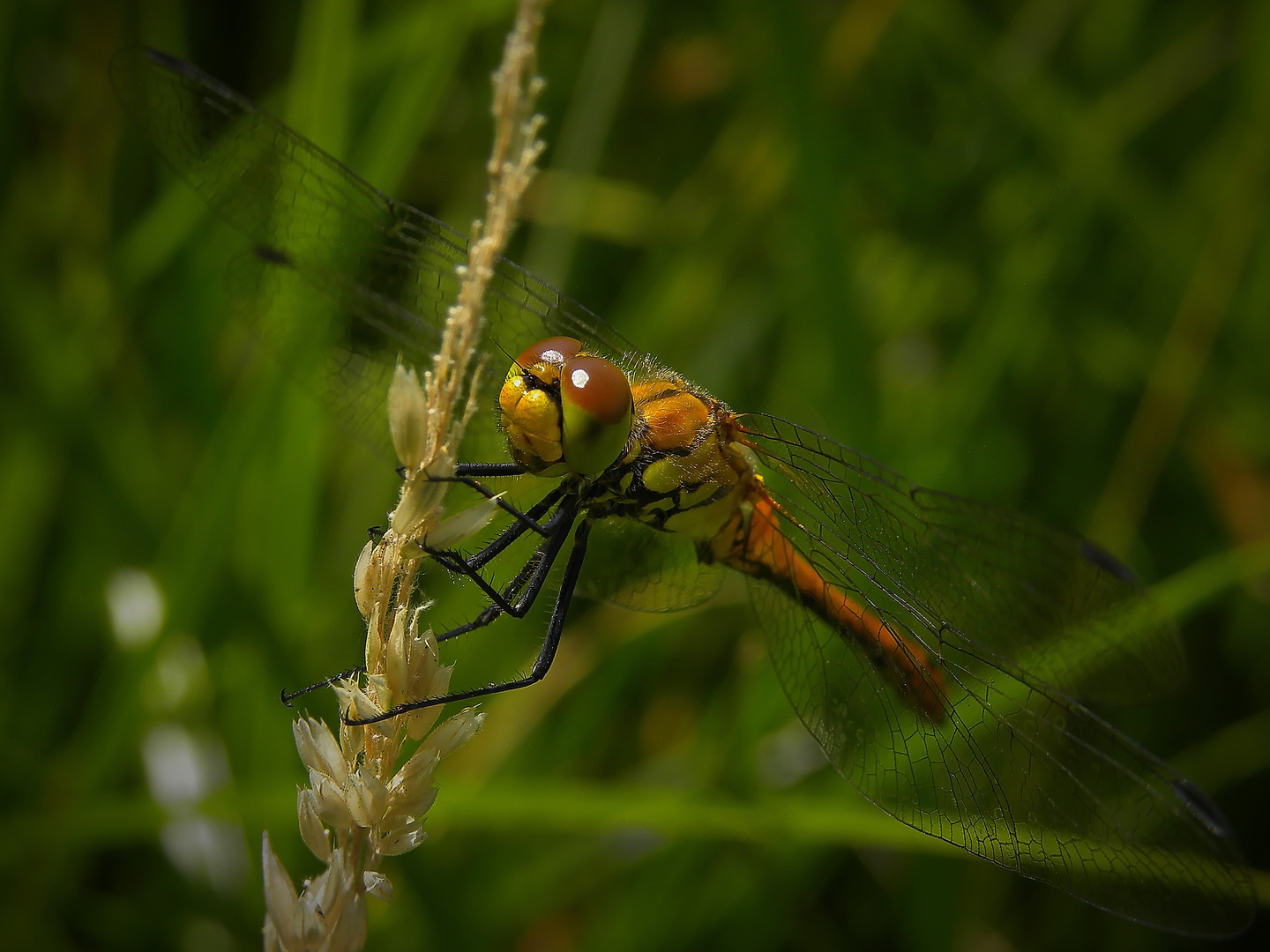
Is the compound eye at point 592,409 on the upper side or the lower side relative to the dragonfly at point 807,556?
upper

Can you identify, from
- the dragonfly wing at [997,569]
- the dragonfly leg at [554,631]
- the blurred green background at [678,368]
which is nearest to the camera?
the dragonfly leg at [554,631]

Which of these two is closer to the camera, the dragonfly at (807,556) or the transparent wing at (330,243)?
the dragonfly at (807,556)

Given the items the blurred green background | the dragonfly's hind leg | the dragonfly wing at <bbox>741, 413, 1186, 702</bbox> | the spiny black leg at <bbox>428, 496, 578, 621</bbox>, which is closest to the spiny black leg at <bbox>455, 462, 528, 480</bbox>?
the dragonfly's hind leg

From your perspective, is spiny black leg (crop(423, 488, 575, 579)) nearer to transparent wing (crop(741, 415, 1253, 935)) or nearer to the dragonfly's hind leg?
the dragonfly's hind leg

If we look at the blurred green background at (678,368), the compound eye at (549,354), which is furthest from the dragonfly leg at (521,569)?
the compound eye at (549,354)

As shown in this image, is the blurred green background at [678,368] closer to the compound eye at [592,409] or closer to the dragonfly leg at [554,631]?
the dragonfly leg at [554,631]

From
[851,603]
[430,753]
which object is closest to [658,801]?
[851,603]

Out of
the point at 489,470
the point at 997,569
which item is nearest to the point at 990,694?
the point at 997,569

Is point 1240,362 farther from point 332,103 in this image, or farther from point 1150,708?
point 332,103
